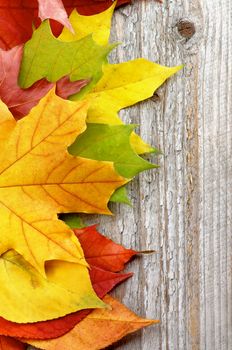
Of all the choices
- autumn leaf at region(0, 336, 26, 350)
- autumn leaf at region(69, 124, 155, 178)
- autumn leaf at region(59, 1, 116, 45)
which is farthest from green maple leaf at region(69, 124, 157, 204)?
autumn leaf at region(0, 336, 26, 350)

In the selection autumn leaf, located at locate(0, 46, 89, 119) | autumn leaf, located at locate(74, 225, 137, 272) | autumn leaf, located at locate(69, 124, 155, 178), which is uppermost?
autumn leaf, located at locate(0, 46, 89, 119)

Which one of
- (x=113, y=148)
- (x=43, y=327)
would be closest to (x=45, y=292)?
(x=43, y=327)

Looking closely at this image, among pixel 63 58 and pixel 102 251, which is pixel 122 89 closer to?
pixel 63 58

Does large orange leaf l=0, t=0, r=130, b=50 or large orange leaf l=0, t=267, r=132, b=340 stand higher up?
large orange leaf l=0, t=0, r=130, b=50

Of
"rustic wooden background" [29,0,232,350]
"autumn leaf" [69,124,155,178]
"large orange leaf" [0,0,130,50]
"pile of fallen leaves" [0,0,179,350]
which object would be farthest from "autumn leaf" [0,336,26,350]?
"large orange leaf" [0,0,130,50]

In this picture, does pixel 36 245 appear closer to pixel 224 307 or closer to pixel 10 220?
pixel 10 220

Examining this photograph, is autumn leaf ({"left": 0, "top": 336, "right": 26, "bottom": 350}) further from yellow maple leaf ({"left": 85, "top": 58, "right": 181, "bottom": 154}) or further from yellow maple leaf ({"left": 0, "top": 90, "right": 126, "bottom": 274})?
yellow maple leaf ({"left": 85, "top": 58, "right": 181, "bottom": 154})
